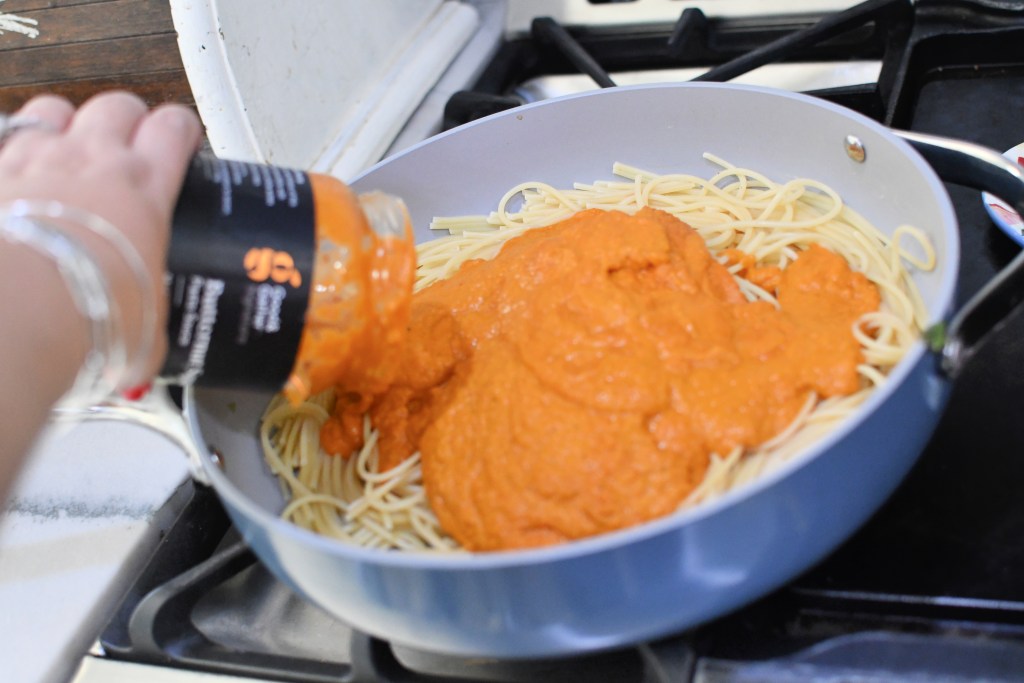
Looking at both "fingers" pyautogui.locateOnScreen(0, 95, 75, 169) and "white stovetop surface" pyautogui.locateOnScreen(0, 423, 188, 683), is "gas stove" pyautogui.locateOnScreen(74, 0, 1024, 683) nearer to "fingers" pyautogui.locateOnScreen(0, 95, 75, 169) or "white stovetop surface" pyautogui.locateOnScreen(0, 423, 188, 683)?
"white stovetop surface" pyautogui.locateOnScreen(0, 423, 188, 683)

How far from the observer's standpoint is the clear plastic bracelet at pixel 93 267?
774 millimetres

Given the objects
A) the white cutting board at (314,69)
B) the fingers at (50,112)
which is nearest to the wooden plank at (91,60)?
the white cutting board at (314,69)

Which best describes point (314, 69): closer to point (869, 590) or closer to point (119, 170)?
point (119, 170)

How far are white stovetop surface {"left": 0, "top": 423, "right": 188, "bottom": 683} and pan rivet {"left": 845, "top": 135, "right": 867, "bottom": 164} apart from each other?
1.01 m

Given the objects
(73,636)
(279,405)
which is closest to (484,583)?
(279,405)

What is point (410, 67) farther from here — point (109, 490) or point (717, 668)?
point (717, 668)

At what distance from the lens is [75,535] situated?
1.28 m

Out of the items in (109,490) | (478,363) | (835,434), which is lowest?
(109,490)

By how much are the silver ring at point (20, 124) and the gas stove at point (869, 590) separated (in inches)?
20.8

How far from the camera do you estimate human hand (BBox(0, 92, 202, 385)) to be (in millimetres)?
815

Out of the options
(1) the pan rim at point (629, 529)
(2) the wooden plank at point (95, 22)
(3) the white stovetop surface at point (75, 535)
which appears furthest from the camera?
(2) the wooden plank at point (95, 22)

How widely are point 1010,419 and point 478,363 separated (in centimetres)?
63

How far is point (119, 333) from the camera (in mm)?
807

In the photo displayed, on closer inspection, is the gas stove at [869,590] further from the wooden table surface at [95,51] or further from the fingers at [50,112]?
the wooden table surface at [95,51]
